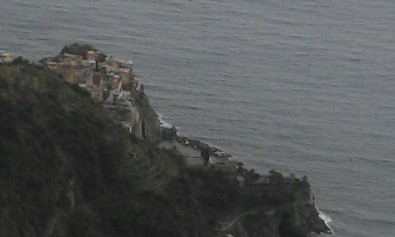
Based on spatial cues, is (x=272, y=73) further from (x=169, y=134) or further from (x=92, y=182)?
(x=92, y=182)

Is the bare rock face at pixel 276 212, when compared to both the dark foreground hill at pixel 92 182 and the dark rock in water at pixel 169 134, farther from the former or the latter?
the dark rock in water at pixel 169 134

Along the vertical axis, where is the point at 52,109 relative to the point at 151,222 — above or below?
above

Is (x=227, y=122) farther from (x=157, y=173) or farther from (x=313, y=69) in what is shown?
(x=157, y=173)

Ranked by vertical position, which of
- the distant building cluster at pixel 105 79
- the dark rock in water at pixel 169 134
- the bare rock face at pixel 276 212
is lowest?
the bare rock face at pixel 276 212

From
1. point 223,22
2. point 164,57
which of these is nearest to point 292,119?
point 164,57

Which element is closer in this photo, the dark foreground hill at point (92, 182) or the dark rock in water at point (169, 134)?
the dark foreground hill at point (92, 182)

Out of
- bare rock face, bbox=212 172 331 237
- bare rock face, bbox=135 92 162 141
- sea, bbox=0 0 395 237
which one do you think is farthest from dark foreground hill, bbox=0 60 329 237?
sea, bbox=0 0 395 237

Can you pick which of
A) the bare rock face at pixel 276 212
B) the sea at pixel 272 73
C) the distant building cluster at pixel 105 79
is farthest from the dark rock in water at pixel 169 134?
the bare rock face at pixel 276 212
